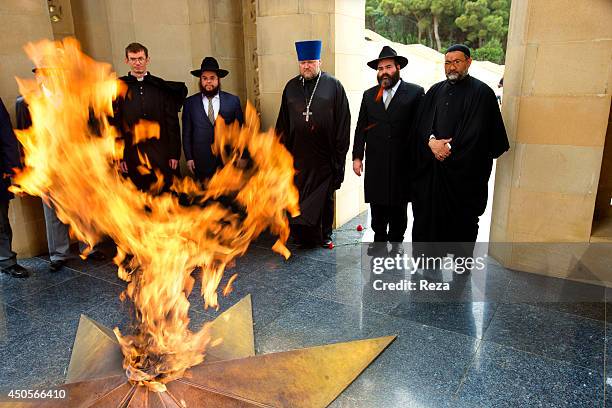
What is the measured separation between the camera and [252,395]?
2547 millimetres

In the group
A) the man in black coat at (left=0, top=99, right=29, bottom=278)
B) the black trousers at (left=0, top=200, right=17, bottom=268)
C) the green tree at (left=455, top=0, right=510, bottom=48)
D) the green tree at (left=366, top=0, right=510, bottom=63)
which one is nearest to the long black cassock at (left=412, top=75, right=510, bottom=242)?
the man in black coat at (left=0, top=99, right=29, bottom=278)

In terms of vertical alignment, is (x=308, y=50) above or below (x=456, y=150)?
above

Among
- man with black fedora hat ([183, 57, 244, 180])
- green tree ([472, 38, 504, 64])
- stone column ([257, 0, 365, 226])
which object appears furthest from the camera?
green tree ([472, 38, 504, 64])

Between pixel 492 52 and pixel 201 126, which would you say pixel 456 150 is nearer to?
pixel 201 126

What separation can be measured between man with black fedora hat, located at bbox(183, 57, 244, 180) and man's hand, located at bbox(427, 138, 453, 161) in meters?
2.30

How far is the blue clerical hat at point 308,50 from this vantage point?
15.8ft

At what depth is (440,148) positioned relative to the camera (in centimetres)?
400

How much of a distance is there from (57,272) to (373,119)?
346 cm

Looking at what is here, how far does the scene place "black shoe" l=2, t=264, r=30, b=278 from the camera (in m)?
4.48

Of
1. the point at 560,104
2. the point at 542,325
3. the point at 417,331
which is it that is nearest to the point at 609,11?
the point at 560,104

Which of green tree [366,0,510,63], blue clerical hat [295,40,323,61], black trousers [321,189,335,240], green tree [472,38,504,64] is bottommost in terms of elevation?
black trousers [321,189,335,240]

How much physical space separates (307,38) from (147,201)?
8.40ft

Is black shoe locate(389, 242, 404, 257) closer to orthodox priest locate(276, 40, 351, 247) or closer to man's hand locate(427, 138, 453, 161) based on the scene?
orthodox priest locate(276, 40, 351, 247)

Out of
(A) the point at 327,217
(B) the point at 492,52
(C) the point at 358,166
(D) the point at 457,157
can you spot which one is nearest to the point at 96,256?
(A) the point at 327,217
